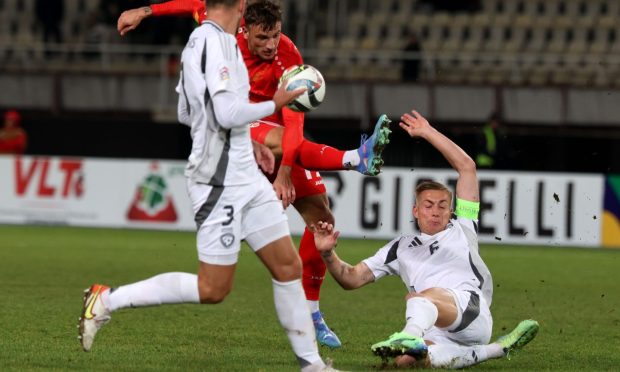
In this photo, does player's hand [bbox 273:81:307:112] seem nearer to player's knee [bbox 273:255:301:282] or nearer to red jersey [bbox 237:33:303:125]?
player's knee [bbox 273:255:301:282]

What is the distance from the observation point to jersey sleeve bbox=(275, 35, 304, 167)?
7.45m

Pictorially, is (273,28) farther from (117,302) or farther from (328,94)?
(328,94)

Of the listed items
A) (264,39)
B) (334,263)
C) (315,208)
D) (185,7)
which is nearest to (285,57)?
(264,39)

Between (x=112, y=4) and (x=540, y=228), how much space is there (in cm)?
1063

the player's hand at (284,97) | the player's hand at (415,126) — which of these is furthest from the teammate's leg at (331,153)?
the player's hand at (284,97)

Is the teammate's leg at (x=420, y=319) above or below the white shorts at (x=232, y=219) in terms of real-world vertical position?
below

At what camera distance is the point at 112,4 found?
24.6 meters

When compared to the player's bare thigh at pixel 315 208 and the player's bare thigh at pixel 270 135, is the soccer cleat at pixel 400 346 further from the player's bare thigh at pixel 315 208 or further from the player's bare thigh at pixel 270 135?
the player's bare thigh at pixel 315 208

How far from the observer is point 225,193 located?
5871mm

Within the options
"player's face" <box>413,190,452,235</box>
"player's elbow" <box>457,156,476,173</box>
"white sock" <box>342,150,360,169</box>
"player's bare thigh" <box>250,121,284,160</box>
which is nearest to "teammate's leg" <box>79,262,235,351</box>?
"player's face" <box>413,190,452,235</box>

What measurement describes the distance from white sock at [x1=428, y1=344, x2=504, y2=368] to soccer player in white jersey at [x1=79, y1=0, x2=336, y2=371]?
2.86ft

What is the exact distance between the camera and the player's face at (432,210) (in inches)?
270

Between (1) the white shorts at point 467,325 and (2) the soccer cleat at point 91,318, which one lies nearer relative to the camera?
(2) the soccer cleat at point 91,318

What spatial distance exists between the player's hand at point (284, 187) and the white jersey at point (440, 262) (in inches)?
22.9
